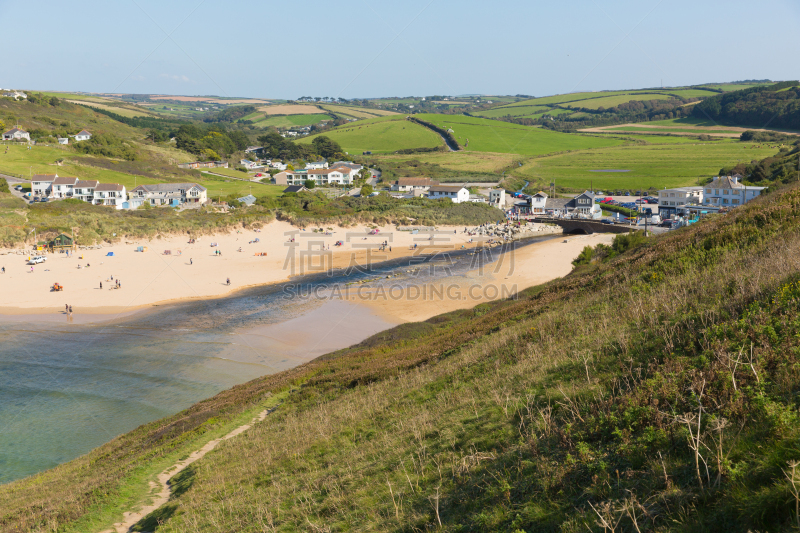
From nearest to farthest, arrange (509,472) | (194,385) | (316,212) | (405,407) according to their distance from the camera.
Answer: (509,472) → (405,407) → (194,385) → (316,212)

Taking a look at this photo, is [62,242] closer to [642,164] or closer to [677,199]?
[677,199]

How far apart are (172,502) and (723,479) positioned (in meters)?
9.75

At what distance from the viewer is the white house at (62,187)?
75062mm

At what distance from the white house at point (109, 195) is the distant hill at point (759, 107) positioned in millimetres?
167945

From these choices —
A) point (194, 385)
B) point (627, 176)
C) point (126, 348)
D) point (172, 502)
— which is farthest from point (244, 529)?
point (627, 176)

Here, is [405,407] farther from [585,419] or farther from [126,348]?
[126,348]

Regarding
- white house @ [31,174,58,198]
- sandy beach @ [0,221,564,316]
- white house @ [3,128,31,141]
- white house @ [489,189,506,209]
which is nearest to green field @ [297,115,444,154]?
white house @ [489,189,506,209]

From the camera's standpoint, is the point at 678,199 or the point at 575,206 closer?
the point at 678,199

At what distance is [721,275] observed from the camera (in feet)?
33.7

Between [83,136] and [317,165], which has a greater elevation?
[83,136]

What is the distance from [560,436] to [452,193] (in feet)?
302

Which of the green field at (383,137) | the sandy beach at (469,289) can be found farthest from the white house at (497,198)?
the green field at (383,137)

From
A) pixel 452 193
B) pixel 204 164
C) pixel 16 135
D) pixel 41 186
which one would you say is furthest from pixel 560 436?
pixel 16 135

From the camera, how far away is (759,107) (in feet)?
485
